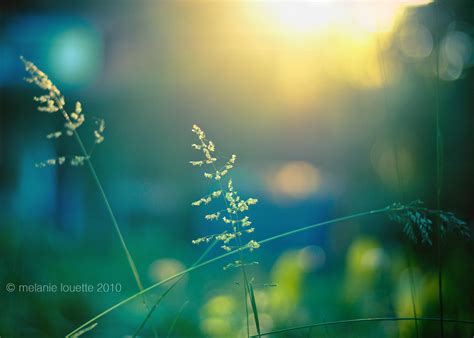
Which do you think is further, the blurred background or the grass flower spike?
the blurred background

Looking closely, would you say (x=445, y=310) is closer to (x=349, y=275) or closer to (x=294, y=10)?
(x=349, y=275)

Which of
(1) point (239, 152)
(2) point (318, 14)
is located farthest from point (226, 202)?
(1) point (239, 152)

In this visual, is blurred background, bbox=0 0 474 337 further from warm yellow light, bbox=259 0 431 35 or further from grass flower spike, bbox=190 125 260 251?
grass flower spike, bbox=190 125 260 251

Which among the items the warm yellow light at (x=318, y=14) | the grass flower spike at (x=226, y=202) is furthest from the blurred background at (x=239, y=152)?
the grass flower spike at (x=226, y=202)

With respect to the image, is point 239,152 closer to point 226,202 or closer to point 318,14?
point 318,14

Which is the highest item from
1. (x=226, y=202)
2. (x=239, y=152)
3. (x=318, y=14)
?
(x=318, y=14)

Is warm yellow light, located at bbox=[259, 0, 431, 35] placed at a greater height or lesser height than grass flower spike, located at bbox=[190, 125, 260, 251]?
greater

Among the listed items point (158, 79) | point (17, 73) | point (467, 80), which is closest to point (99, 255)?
point (17, 73)

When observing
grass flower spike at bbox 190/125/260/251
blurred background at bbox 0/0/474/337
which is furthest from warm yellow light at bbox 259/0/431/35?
grass flower spike at bbox 190/125/260/251
